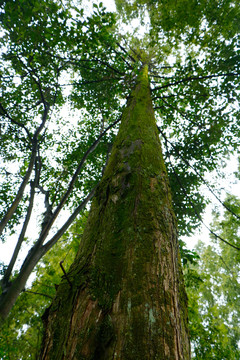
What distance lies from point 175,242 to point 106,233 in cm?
49

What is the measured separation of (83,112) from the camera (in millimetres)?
8031

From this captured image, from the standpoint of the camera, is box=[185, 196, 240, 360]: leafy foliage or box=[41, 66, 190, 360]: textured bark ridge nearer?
box=[41, 66, 190, 360]: textured bark ridge

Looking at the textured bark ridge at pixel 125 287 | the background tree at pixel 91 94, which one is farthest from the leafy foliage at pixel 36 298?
the textured bark ridge at pixel 125 287

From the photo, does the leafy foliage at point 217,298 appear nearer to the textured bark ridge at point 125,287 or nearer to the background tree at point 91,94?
the background tree at point 91,94

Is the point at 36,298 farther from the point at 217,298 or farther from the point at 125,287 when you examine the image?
the point at 217,298

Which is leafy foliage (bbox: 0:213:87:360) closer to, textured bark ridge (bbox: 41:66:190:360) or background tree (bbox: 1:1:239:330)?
background tree (bbox: 1:1:239:330)

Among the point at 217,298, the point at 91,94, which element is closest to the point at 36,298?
the point at 91,94

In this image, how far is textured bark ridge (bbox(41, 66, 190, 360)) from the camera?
777mm

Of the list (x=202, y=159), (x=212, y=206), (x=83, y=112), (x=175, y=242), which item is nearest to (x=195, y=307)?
(x=212, y=206)

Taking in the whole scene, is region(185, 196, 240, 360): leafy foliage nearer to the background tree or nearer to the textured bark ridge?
the background tree

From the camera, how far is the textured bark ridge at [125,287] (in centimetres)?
78

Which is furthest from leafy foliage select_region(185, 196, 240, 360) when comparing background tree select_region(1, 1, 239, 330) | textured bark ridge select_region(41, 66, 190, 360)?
textured bark ridge select_region(41, 66, 190, 360)

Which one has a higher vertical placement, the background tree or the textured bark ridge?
the background tree

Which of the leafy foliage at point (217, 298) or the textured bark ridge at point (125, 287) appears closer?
the textured bark ridge at point (125, 287)
